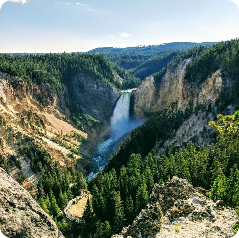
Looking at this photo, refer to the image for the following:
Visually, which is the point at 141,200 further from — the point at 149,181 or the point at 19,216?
the point at 19,216

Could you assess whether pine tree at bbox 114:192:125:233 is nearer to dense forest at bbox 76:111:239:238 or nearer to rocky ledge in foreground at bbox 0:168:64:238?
dense forest at bbox 76:111:239:238

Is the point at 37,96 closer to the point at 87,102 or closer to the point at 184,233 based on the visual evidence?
the point at 87,102

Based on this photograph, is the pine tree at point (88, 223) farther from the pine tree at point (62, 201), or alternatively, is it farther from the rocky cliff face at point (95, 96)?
the rocky cliff face at point (95, 96)

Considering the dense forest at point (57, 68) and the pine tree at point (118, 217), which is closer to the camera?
the pine tree at point (118, 217)

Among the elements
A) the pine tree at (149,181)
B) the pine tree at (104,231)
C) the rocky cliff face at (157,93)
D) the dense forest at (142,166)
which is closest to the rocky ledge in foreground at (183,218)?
the dense forest at (142,166)

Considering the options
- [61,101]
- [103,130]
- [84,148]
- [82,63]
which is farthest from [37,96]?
[82,63]

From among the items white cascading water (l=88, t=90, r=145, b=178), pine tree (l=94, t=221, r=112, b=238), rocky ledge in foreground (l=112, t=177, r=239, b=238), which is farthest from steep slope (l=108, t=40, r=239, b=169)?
rocky ledge in foreground (l=112, t=177, r=239, b=238)
